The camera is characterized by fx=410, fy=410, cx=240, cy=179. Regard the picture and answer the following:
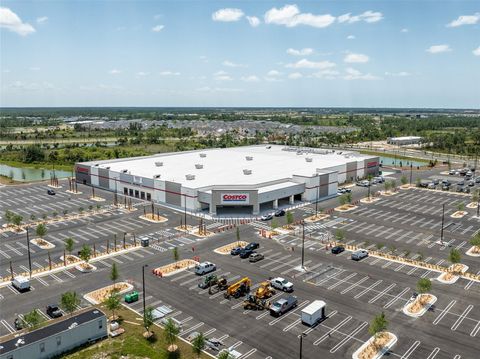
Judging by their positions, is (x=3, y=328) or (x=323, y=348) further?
(x=3, y=328)

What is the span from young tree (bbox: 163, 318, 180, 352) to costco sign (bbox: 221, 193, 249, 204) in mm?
44518

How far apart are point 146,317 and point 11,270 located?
24803mm

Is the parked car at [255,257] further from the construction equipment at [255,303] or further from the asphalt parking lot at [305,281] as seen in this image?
the construction equipment at [255,303]

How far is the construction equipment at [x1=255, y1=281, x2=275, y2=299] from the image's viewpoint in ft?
145

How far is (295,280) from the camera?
162 feet

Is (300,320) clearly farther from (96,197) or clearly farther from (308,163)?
(308,163)

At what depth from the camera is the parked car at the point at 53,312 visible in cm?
4032

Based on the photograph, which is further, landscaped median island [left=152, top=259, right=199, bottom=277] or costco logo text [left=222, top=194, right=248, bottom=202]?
costco logo text [left=222, top=194, right=248, bottom=202]

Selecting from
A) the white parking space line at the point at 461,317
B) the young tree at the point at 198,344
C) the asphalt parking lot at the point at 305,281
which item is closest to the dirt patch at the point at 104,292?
the asphalt parking lot at the point at 305,281

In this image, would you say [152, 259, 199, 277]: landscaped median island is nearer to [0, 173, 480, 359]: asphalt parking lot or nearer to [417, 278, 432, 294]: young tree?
[0, 173, 480, 359]: asphalt parking lot

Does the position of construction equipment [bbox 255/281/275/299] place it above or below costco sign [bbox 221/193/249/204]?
below

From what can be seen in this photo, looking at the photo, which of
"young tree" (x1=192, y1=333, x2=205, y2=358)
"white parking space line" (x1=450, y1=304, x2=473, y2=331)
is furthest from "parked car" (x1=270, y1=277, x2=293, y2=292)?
"white parking space line" (x1=450, y1=304, x2=473, y2=331)

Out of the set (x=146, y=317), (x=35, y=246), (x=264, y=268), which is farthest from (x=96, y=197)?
(x=146, y=317)

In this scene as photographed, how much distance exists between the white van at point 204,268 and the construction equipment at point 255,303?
Answer: 28.7 ft
